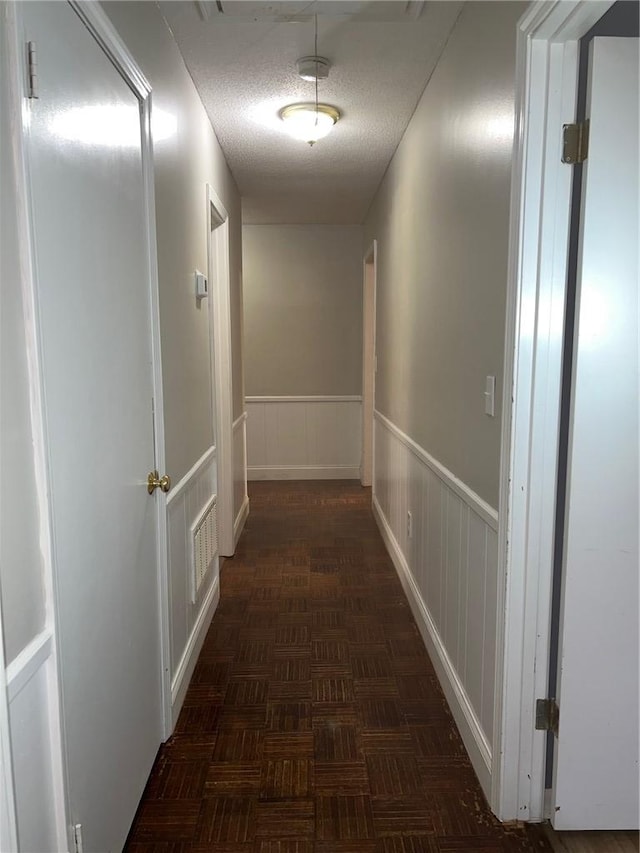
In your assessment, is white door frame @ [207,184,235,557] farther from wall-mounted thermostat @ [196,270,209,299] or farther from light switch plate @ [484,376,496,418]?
light switch plate @ [484,376,496,418]

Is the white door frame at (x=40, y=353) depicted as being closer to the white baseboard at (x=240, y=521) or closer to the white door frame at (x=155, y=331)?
the white door frame at (x=155, y=331)

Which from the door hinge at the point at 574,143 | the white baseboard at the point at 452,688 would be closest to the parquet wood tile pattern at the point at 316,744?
the white baseboard at the point at 452,688

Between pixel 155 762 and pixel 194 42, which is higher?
pixel 194 42

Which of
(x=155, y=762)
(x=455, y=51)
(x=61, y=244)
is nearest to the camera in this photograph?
(x=61, y=244)

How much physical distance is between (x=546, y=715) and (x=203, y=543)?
62.1 inches

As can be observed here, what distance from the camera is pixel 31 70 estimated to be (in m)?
1.00

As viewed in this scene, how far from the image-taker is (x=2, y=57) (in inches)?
36.7

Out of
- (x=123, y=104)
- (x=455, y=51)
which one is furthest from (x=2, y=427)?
(x=455, y=51)

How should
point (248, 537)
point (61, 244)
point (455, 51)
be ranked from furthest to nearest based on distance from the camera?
1. point (248, 537)
2. point (455, 51)
3. point (61, 244)

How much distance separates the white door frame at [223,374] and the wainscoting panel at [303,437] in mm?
2127

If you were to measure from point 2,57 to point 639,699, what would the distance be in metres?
2.01

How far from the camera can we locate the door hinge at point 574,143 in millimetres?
1373

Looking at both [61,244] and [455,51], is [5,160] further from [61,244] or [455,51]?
[455,51]

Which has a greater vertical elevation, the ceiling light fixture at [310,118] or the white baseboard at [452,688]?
the ceiling light fixture at [310,118]
